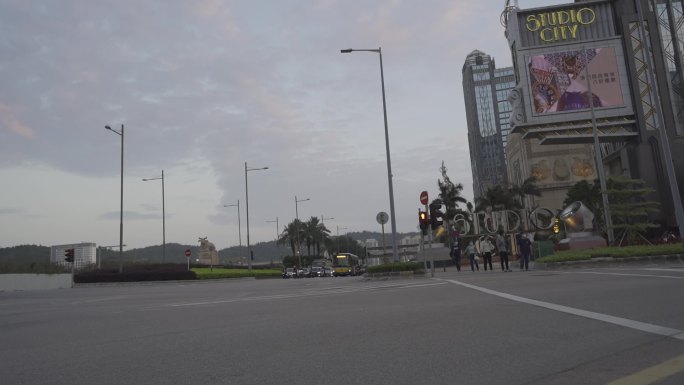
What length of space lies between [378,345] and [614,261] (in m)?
19.2

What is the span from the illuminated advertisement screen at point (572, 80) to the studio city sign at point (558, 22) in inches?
79.0

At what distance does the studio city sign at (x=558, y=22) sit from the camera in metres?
42.1

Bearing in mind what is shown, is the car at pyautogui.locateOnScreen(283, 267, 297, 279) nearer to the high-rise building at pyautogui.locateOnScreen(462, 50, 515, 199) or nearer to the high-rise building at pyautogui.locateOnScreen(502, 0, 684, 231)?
the high-rise building at pyautogui.locateOnScreen(502, 0, 684, 231)

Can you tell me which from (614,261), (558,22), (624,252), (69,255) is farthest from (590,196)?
(69,255)

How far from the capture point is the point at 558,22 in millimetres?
42438

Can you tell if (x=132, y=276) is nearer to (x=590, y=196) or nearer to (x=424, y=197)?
(x=424, y=197)

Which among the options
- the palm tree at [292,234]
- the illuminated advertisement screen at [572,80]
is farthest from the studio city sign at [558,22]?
the palm tree at [292,234]

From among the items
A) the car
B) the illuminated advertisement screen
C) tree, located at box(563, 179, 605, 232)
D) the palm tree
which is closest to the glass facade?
the illuminated advertisement screen

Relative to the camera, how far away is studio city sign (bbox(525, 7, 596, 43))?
42.1 meters

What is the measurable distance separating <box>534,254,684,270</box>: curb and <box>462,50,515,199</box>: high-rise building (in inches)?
5409

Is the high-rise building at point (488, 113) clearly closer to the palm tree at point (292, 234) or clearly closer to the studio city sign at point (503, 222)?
the palm tree at point (292, 234)

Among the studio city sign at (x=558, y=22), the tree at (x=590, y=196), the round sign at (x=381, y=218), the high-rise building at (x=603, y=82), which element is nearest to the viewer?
the round sign at (x=381, y=218)

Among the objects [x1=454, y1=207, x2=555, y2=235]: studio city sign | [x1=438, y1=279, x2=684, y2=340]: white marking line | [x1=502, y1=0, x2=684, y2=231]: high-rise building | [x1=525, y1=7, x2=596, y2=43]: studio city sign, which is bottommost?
[x1=438, y1=279, x2=684, y2=340]: white marking line

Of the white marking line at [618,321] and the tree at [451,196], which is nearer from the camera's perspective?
the white marking line at [618,321]
